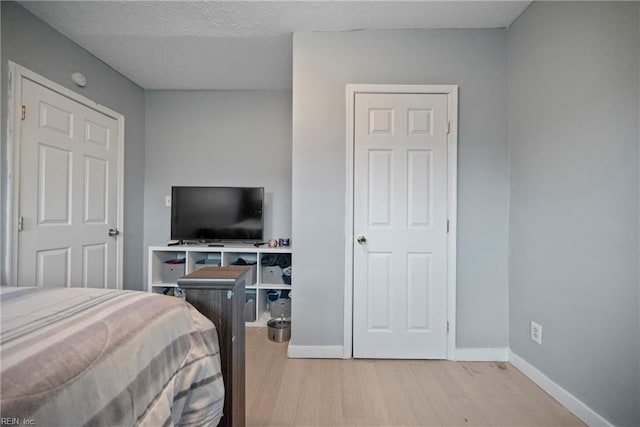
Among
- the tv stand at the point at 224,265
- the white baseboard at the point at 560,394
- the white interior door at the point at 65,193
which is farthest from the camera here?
the tv stand at the point at 224,265

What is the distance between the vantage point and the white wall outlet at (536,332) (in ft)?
5.26

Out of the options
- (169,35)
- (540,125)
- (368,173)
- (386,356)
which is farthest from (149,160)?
(540,125)

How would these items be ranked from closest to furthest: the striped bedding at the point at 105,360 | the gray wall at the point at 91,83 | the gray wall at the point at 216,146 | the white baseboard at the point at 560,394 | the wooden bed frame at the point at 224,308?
the striped bedding at the point at 105,360, the wooden bed frame at the point at 224,308, the white baseboard at the point at 560,394, the gray wall at the point at 91,83, the gray wall at the point at 216,146

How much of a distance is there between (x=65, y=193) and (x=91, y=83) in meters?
1.02

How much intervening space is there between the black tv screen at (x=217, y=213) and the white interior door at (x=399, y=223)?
3.92 ft

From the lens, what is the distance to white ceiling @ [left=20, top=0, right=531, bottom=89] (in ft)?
5.60

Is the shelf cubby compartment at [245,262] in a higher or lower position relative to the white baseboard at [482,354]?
higher

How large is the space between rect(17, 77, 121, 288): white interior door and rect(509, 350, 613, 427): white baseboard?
3.43m

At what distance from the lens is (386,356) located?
190 cm

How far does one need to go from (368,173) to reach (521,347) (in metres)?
1.58

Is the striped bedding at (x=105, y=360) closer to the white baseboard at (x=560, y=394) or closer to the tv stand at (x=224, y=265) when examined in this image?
the tv stand at (x=224, y=265)

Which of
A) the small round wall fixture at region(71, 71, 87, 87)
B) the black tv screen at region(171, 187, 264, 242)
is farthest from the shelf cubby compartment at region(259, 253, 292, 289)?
the small round wall fixture at region(71, 71, 87, 87)

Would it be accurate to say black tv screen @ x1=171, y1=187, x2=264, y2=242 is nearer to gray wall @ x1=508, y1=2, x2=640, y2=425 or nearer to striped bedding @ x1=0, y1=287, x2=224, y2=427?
striped bedding @ x1=0, y1=287, x2=224, y2=427

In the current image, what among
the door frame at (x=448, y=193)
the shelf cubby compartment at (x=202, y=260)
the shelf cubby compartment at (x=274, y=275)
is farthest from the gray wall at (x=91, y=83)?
the door frame at (x=448, y=193)
